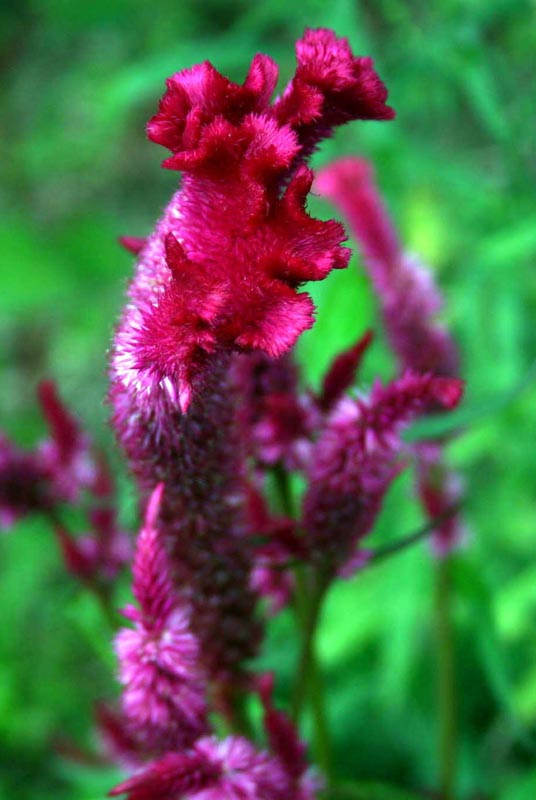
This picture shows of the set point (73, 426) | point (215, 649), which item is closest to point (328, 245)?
point (215, 649)

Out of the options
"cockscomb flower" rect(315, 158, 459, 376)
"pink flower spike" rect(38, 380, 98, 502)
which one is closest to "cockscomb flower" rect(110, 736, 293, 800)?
"pink flower spike" rect(38, 380, 98, 502)

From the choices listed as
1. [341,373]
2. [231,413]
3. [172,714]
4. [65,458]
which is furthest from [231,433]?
[65,458]

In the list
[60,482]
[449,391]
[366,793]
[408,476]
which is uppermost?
→ [60,482]

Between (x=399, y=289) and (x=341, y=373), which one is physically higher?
(x=399, y=289)

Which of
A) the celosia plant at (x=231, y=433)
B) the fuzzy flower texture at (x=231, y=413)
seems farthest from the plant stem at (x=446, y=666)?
the fuzzy flower texture at (x=231, y=413)

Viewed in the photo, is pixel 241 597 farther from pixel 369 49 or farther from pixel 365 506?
pixel 369 49

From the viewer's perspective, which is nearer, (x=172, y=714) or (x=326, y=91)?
(x=326, y=91)

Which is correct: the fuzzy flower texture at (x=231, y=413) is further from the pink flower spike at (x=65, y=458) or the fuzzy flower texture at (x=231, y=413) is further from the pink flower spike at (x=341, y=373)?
the pink flower spike at (x=65, y=458)

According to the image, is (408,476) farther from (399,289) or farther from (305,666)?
(305,666)
